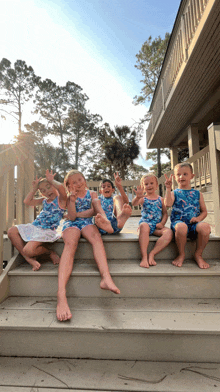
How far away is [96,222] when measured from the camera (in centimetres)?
151

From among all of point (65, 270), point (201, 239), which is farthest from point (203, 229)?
point (65, 270)

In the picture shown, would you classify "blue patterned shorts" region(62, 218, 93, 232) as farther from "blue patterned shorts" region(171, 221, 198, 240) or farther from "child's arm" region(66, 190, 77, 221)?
"blue patterned shorts" region(171, 221, 198, 240)

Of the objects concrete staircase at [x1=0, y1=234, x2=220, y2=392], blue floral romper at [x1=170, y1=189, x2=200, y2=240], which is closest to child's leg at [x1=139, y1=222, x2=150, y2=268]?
concrete staircase at [x1=0, y1=234, x2=220, y2=392]

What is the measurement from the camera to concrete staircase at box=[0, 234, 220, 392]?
1.06 meters

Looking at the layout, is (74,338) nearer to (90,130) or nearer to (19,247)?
(19,247)

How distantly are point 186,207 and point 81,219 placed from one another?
0.90m

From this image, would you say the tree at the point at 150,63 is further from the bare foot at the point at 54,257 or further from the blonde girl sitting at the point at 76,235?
the bare foot at the point at 54,257

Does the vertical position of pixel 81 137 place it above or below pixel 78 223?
above

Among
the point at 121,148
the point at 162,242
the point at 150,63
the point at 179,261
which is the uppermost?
the point at 150,63

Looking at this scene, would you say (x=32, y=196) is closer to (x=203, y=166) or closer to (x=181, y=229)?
(x=181, y=229)

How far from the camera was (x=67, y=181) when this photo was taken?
173 centimetres

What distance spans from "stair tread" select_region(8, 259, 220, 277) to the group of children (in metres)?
0.05

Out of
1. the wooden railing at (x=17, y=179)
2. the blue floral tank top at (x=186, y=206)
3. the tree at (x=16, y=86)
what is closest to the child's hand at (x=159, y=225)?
the blue floral tank top at (x=186, y=206)

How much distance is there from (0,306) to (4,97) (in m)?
16.0
